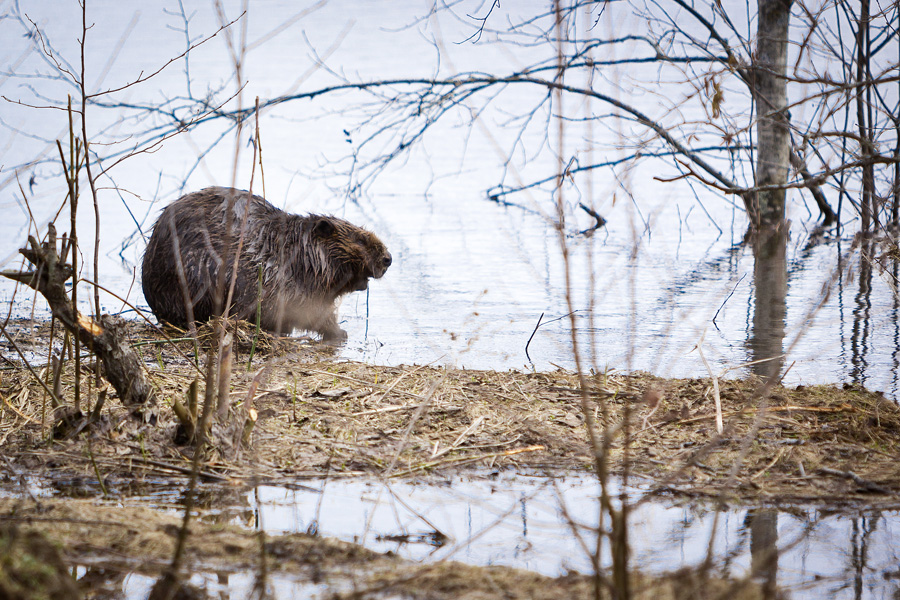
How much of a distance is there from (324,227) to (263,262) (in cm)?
42

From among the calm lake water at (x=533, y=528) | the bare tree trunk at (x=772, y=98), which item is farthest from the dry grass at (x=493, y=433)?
the bare tree trunk at (x=772, y=98)

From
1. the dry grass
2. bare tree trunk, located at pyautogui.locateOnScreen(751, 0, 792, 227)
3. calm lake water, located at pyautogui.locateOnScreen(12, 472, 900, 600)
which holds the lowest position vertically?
calm lake water, located at pyautogui.locateOnScreen(12, 472, 900, 600)

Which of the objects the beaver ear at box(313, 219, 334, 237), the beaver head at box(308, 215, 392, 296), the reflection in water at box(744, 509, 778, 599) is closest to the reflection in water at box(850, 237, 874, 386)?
the reflection in water at box(744, 509, 778, 599)

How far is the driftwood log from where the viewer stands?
2580mm

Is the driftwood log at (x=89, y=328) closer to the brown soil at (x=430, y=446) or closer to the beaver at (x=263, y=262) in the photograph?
the brown soil at (x=430, y=446)

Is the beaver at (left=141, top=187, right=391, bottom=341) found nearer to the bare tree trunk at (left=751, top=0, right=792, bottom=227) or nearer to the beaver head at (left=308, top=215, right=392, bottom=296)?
the beaver head at (left=308, top=215, right=392, bottom=296)

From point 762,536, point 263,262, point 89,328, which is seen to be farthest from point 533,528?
point 263,262

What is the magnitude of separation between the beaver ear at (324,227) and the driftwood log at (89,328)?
2246 millimetres

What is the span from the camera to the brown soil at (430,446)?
6.59ft

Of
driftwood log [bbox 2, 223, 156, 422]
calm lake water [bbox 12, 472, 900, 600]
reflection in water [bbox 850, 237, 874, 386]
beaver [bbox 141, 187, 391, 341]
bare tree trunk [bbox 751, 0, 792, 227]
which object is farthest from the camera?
bare tree trunk [bbox 751, 0, 792, 227]

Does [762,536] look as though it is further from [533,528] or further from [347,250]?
[347,250]

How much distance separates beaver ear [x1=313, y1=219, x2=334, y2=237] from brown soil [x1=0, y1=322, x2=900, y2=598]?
1340mm

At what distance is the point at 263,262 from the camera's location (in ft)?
16.0

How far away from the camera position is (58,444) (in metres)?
2.76
